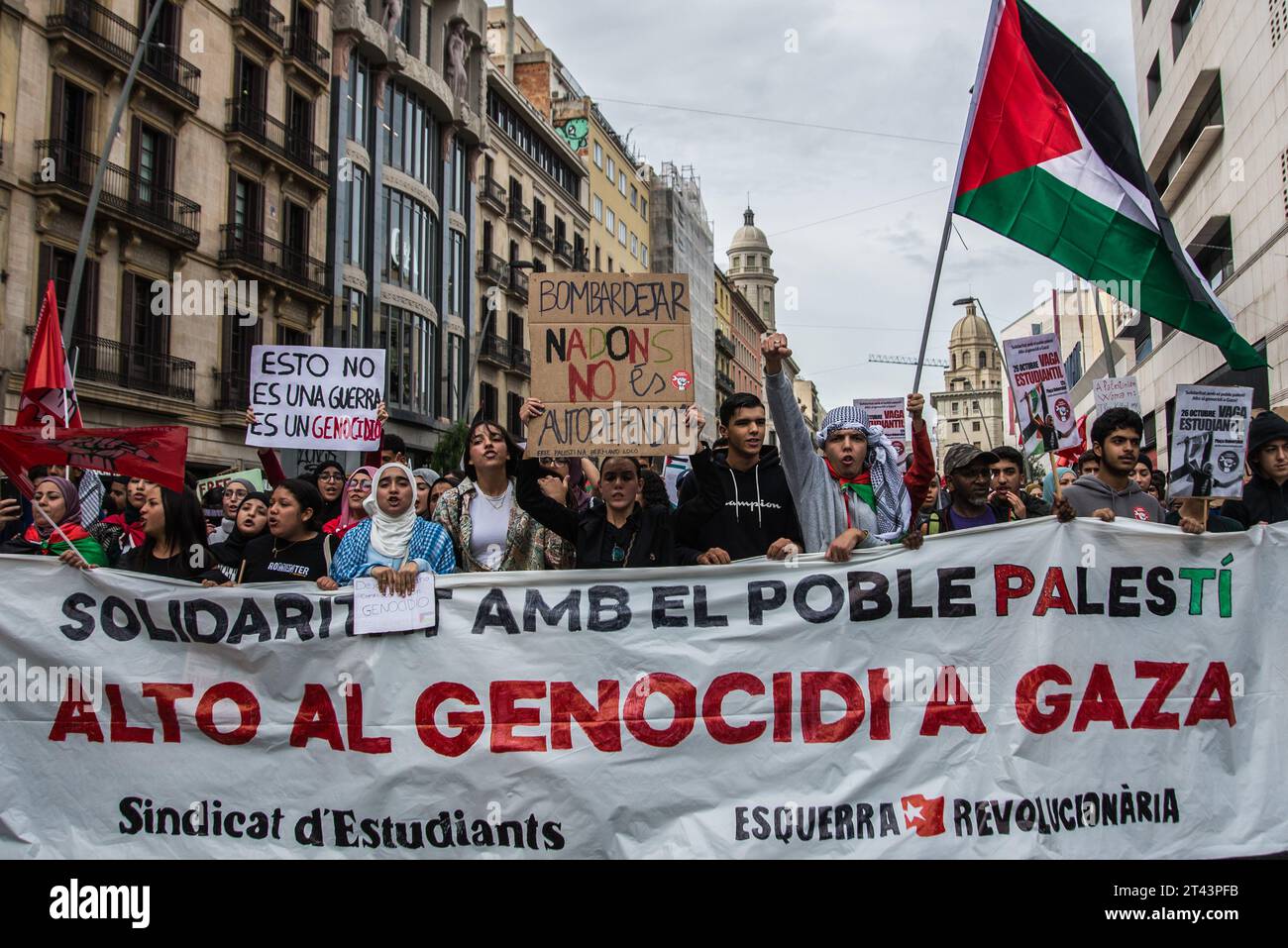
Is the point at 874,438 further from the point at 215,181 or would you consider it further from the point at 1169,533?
the point at 215,181

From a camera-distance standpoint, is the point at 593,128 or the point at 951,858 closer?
the point at 951,858

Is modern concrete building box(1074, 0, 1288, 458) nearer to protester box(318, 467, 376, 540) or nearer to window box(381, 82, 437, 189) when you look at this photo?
protester box(318, 467, 376, 540)

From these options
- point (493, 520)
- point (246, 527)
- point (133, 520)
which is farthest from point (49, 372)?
point (493, 520)

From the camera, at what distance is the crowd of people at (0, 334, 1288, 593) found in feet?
16.3

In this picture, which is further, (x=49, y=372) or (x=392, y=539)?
(x=49, y=372)

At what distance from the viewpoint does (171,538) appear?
5.49m

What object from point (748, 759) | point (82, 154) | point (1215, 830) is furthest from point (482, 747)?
point (82, 154)

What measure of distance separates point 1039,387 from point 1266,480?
6038 mm

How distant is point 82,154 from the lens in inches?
839

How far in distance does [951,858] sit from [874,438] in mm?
1924

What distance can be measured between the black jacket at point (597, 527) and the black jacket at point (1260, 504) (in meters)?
2.79

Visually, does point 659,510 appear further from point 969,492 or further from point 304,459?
point 304,459

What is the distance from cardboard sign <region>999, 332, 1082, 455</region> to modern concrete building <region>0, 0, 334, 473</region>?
16645 mm
